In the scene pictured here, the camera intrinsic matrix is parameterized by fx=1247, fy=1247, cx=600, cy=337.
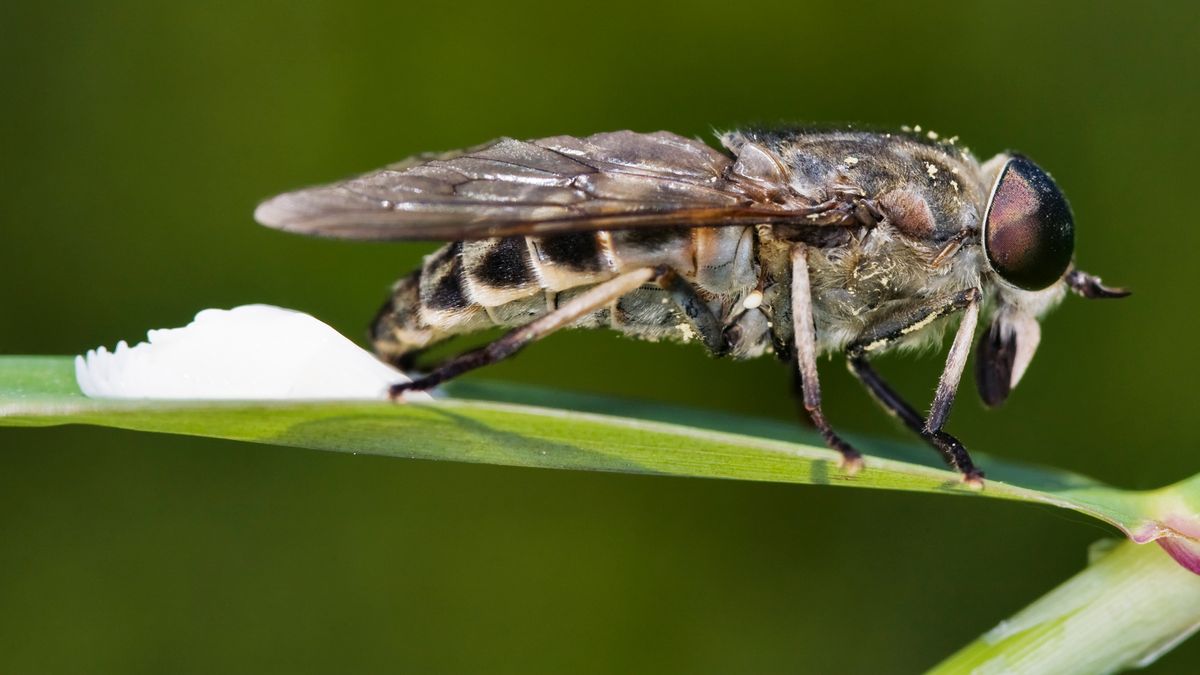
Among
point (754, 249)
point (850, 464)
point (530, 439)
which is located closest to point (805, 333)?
point (754, 249)

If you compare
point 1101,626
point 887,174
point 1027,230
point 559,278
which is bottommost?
point 1101,626

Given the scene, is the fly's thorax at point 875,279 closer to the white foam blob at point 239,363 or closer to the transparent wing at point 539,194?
the transparent wing at point 539,194

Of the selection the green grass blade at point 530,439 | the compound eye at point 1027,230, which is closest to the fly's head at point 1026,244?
the compound eye at point 1027,230

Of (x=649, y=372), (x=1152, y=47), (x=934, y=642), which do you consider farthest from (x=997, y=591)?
(x=1152, y=47)

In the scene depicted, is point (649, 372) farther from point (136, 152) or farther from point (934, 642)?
point (136, 152)

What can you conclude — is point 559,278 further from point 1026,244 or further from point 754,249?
point 1026,244

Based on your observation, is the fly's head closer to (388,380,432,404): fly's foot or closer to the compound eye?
the compound eye
